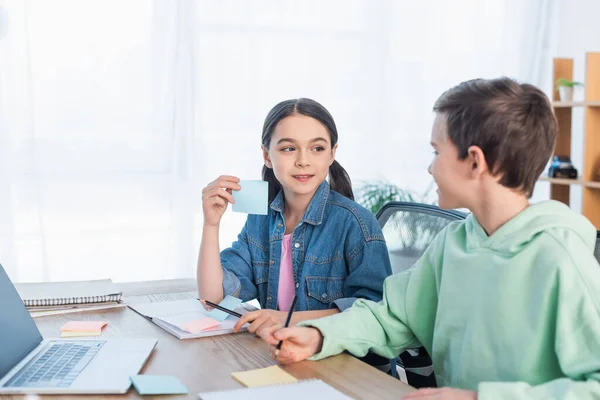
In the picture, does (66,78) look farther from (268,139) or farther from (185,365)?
(185,365)

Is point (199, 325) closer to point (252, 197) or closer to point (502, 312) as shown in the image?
point (252, 197)

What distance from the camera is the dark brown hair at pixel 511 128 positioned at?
1093mm

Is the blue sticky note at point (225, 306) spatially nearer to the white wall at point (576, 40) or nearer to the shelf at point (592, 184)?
the shelf at point (592, 184)

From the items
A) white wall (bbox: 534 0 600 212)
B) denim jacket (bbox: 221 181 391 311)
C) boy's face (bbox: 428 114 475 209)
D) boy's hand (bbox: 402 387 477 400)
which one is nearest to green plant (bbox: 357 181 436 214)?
white wall (bbox: 534 0 600 212)

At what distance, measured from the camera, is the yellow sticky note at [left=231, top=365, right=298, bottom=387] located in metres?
1.06

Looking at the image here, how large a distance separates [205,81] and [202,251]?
2226 mm

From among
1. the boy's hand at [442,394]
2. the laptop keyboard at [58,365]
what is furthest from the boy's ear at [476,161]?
the laptop keyboard at [58,365]

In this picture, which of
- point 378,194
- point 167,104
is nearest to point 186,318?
point 167,104

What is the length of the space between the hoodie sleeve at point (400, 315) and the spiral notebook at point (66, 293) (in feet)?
1.99

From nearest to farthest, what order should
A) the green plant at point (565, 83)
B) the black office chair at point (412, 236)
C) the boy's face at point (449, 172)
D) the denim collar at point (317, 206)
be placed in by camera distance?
the boy's face at point (449, 172) → the black office chair at point (412, 236) → the denim collar at point (317, 206) → the green plant at point (565, 83)

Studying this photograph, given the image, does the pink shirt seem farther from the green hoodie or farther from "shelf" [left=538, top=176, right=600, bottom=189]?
"shelf" [left=538, top=176, right=600, bottom=189]

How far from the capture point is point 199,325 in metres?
1.36

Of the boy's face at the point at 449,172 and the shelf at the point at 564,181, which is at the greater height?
the boy's face at the point at 449,172

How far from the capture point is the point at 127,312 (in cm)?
155
